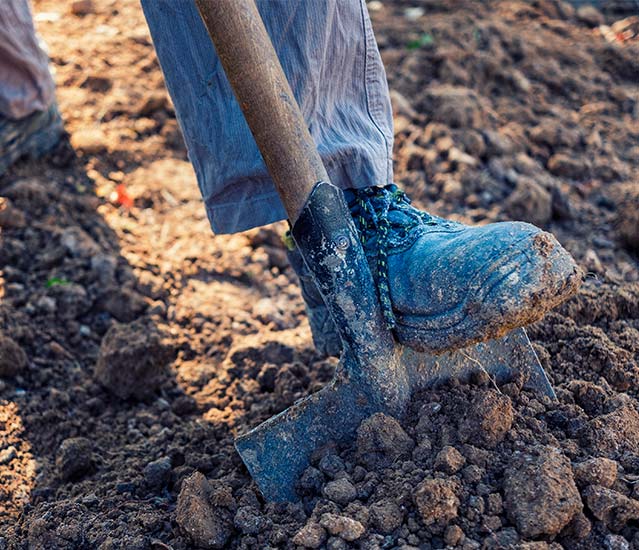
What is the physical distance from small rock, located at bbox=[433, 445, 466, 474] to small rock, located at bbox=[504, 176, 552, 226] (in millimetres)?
1868

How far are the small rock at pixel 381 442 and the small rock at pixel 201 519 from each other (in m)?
0.33

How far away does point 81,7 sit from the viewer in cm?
494

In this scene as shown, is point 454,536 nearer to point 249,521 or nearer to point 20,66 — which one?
point 249,521

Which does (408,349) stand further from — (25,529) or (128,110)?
(128,110)

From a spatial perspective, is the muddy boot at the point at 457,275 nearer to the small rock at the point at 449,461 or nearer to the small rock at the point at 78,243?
the small rock at the point at 449,461

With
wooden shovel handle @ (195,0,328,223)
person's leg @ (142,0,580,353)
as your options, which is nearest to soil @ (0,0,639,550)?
person's leg @ (142,0,580,353)

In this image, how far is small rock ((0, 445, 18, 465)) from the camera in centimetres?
213

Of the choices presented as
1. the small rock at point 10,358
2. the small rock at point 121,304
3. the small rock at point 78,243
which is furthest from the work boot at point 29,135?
the small rock at point 10,358

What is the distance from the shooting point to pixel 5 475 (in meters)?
2.07

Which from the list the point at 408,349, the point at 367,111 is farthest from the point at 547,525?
the point at 367,111

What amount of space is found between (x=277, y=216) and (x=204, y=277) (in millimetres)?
1141

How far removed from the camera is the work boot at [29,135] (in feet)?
10.7

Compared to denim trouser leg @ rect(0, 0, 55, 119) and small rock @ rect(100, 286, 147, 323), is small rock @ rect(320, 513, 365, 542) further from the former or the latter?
denim trouser leg @ rect(0, 0, 55, 119)

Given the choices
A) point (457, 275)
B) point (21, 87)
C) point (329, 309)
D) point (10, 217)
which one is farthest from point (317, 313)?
point (21, 87)
